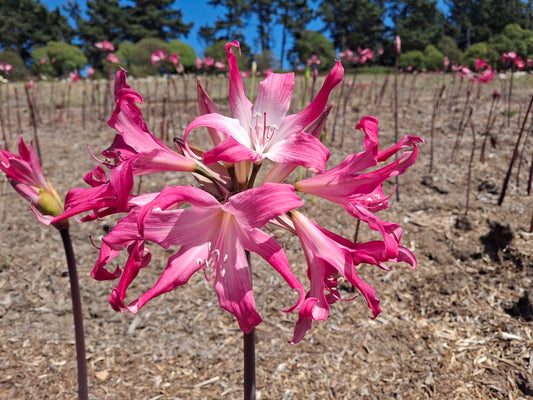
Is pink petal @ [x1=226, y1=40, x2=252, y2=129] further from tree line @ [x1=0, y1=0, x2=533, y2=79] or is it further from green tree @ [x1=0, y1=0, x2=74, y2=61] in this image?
green tree @ [x1=0, y1=0, x2=74, y2=61]

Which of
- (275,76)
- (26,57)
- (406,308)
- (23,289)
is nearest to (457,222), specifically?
(406,308)

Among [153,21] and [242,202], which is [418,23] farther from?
[153,21]

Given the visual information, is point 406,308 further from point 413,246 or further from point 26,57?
point 26,57

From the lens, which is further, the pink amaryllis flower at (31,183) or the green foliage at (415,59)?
the green foliage at (415,59)

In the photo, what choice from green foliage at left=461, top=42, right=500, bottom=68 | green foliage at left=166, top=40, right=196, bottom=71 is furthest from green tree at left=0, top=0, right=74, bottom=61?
green foliage at left=461, top=42, right=500, bottom=68

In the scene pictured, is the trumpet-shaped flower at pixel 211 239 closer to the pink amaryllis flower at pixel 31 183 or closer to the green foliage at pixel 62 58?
the pink amaryllis flower at pixel 31 183

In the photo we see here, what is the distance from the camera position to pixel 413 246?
3201 mm

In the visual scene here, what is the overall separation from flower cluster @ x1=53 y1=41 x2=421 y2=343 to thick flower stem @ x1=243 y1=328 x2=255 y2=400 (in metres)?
0.12

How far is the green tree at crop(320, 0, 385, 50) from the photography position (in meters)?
41.1

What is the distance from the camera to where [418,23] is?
1881 cm

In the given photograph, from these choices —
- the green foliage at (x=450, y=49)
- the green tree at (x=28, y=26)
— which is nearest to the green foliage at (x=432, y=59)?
the green foliage at (x=450, y=49)

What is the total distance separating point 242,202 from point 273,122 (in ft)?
1.19

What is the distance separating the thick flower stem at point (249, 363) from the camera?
43.6 inches

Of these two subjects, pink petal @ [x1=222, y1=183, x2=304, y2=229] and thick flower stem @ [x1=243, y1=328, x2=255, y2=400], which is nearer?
pink petal @ [x1=222, y1=183, x2=304, y2=229]
